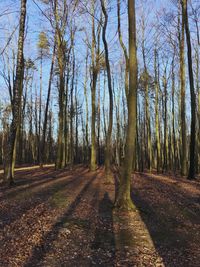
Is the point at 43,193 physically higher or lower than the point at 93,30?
lower

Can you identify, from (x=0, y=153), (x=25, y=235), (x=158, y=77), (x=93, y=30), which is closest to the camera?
(x=25, y=235)

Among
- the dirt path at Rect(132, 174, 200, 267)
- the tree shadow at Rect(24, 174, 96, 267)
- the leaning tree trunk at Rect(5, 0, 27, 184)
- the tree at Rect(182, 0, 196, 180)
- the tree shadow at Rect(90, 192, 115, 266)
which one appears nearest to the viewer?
the tree shadow at Rect(24, 174, 96, 267)

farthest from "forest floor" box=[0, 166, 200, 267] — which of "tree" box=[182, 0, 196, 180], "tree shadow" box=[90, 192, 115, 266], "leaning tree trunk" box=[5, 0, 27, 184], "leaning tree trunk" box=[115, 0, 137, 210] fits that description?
"tree" box=[182, 0, 196, 180]

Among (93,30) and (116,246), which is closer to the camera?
(116,246)

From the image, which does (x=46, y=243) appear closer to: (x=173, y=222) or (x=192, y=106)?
(x=173, y=222)

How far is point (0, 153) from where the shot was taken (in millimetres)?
51812

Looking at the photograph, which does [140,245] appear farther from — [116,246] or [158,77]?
[158,77]

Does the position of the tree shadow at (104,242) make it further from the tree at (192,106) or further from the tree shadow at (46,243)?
the tree at (192,106)

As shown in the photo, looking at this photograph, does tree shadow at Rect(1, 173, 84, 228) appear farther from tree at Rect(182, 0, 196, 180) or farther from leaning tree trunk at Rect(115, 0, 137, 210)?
tree at Rect(182, 0, 196, 180)

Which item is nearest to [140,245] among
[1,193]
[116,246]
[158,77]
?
[116,246]

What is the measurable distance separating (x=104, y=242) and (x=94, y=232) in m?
0.63

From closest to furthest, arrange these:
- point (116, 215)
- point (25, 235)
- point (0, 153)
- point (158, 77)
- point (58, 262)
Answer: point (58, 262), point (25, 235), point (116, 215), point (158, 77), point (0, 153)

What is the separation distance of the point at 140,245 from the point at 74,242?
1137 millimetres

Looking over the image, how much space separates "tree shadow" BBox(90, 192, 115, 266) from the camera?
4.82m
